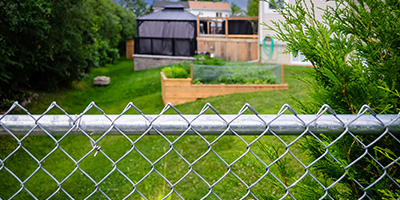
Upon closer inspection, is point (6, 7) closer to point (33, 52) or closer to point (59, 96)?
point (33, 52)

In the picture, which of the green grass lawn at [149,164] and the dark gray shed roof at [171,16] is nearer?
the green grass lawn at [149,164]

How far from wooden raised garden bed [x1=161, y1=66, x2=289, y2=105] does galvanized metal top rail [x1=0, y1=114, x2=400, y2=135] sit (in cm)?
1084

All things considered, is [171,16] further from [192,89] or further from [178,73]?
[192,89]

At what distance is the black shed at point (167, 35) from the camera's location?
2512cm

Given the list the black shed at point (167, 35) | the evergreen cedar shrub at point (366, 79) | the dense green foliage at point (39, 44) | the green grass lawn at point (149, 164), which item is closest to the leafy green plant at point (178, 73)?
the green grass lawn at point (149, 164)

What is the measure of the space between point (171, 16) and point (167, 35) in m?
1.55

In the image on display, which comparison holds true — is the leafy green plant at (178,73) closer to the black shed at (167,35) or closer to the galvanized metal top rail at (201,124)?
the galvanized metal top rail at (201,124)

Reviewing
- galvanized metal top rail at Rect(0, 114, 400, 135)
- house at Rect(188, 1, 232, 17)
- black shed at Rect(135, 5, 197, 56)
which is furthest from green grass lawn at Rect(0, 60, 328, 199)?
house at Rect(188, 1, 232, 17)

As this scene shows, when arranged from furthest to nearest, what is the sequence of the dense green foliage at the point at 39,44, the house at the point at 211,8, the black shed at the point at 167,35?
the house at the point at 211,8 → the black shed at the point at 167,35 → the dense green foliage at the point at 39,44

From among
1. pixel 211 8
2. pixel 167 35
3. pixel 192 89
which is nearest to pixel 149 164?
pixel 192 89

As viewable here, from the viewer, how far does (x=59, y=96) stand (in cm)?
1584

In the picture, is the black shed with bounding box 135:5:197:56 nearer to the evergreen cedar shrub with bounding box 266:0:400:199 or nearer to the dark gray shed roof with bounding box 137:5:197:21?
the dark gray shed roof with bounding box 137:5:197:21

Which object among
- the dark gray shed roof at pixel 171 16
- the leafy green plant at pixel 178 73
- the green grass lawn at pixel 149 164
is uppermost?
the dark gray shed roof at pixel 171 16

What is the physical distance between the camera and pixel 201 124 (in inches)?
56.7
